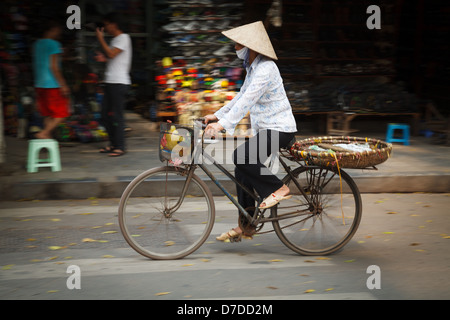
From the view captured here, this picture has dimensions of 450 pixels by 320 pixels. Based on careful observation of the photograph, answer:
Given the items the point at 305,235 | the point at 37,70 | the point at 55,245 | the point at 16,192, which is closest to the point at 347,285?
the point at 305,235

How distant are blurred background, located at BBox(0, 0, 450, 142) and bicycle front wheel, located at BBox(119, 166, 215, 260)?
4874mm

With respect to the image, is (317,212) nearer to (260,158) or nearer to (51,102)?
(260,158)

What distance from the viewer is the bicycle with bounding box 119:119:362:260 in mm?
4746

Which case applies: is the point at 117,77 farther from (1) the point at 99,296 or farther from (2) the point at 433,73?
(2) the point at 433,73

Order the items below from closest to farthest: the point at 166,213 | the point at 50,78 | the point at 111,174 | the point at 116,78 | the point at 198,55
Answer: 1. the point at 166,213
2. the point at 111,174
3. the point at 116,78
4. the point at 50,78
5. the point at 198,55

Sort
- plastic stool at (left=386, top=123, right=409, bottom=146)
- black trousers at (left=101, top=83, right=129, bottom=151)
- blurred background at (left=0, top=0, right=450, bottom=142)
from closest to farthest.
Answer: black trousers at (left=101, top=83, right=129, bottom=151)
plastic stool at (left=386, top=123, right=409, bottom=146)
blurred background at (left=0, top=0, right=450, bottom=142)

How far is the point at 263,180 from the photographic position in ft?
15.6

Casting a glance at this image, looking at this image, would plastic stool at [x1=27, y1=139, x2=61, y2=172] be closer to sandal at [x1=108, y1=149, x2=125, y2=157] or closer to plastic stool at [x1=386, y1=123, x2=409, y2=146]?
sandal at [x1=108, y1=149, x2=125, y2=157]

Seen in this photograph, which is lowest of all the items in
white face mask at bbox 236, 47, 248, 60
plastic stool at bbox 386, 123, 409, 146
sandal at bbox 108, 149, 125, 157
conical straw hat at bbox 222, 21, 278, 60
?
sandal at bbox 108, 149, 125, 157

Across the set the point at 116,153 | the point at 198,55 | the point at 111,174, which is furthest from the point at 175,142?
the point at 198,55

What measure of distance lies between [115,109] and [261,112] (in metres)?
4.02

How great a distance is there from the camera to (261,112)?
4742 mm

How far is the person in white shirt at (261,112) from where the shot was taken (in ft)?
15.0

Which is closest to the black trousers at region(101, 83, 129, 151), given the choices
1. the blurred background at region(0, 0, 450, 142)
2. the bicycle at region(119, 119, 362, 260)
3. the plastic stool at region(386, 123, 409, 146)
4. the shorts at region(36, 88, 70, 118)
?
the shorts at region(36, 88, 70, 118)
